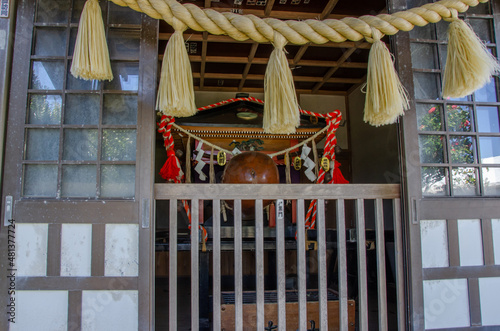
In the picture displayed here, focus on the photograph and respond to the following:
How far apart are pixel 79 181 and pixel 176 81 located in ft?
2.59

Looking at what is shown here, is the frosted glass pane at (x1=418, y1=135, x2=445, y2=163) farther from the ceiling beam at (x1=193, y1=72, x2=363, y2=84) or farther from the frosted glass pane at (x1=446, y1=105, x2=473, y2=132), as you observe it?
the ceiling beam at (x1=193, y1=72, x2=363, y2=84)

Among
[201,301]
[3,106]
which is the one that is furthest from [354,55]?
[3,106]

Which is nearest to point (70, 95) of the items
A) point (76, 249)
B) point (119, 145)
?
point (119, 145)

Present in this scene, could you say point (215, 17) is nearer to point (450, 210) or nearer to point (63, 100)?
point (63, 100)

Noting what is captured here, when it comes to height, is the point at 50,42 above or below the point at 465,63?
above

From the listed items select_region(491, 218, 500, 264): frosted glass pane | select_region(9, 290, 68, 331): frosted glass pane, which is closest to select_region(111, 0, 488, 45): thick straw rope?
select_region(491, 218, 500, 264): frosted glass pane

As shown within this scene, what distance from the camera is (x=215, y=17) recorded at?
1891 mm

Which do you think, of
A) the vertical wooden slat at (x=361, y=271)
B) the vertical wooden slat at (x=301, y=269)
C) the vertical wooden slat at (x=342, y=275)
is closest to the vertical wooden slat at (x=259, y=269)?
the vertical wooden slat at (x=301, y=269)

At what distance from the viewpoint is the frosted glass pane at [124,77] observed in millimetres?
2119

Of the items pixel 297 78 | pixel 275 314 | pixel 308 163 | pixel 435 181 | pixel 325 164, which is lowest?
pixel 275 314

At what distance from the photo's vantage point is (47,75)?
6.95 feet

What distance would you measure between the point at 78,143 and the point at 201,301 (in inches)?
59.4

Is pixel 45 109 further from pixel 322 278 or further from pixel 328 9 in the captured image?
pixel 328 9

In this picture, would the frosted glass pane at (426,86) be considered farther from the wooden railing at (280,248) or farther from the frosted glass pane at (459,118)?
the wooden railing at (280,248)
